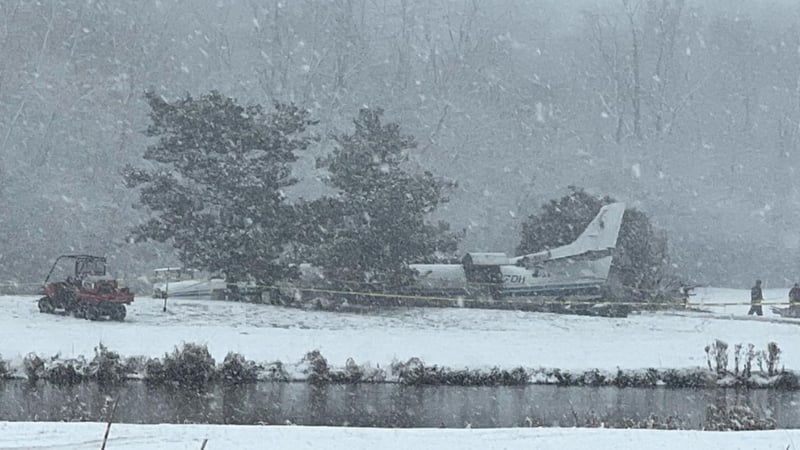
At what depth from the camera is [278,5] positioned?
75.5 meters

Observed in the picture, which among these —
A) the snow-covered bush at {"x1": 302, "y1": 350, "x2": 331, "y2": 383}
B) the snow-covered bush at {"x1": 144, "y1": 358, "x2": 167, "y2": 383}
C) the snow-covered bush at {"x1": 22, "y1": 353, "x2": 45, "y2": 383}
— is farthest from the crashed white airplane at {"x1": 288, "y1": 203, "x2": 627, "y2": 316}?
the snow-covered bush at {"x1": 22, "y1": 353, "x2": 45, "y2": 383}

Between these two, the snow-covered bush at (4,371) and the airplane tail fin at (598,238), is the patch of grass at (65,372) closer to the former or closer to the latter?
the snow-covered bush at (4,371)

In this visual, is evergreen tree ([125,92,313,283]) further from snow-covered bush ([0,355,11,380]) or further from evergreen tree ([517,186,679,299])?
snow-covered bush ([0,355,11,380])

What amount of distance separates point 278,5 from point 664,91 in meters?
31.2

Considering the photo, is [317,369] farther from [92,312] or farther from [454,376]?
[92,312]

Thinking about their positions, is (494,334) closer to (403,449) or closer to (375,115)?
(375,115)

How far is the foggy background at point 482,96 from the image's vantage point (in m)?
60.9

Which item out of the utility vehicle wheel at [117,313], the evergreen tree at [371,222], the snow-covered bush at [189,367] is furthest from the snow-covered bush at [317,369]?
the evergreen tree at [371,222]

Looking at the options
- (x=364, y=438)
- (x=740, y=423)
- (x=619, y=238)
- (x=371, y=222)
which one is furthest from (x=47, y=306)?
(x=619, y=238)

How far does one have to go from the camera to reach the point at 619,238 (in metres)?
40.5

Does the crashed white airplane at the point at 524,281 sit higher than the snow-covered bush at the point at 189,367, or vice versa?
the crashed white airplane at the point at 524,281

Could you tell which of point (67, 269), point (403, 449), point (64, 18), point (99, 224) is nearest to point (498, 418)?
point (403, 449)

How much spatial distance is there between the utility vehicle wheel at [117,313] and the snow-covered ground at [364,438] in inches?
575

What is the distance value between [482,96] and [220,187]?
4637 cm
